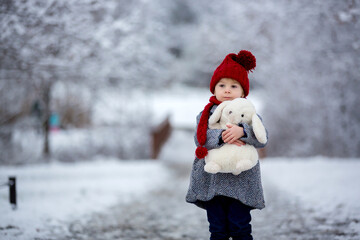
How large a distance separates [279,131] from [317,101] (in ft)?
6.27

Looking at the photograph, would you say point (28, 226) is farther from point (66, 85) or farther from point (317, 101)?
point (317, 101)

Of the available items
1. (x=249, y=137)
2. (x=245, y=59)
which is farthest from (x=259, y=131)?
(x=245, y=59)

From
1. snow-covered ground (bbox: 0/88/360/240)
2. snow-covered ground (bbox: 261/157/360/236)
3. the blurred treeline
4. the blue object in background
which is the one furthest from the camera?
the blue object in background

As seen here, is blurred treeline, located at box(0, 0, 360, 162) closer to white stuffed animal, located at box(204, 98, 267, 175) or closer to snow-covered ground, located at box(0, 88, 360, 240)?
snow-covered ground, located at box(0, 88, 360, 240)

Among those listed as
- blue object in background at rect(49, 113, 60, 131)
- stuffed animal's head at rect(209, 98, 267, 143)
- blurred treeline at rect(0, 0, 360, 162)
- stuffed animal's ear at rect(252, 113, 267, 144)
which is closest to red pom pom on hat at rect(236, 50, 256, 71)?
stuffed animal's head at rect(209, 98, 267, 143)

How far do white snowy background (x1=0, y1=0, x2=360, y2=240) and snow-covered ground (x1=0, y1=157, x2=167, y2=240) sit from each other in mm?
36

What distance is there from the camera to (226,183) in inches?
115

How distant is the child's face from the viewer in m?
3.00

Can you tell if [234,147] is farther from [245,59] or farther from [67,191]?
[67,191]

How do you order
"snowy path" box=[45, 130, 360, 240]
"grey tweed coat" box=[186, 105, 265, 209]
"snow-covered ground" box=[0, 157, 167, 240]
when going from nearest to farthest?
1. "grey tweed coat" box=[186, 105, 265, 209]
2. "snowy path" box=[45, 130, 360, 240]
3. "snow-covered ground" box=[0, 157, 167, 240]

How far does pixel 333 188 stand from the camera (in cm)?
610

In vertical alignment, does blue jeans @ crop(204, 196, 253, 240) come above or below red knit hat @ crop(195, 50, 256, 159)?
below

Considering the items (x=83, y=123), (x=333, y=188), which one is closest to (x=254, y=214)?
(x=333, y=188)

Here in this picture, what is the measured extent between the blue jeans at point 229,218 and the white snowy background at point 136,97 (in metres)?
2.07
